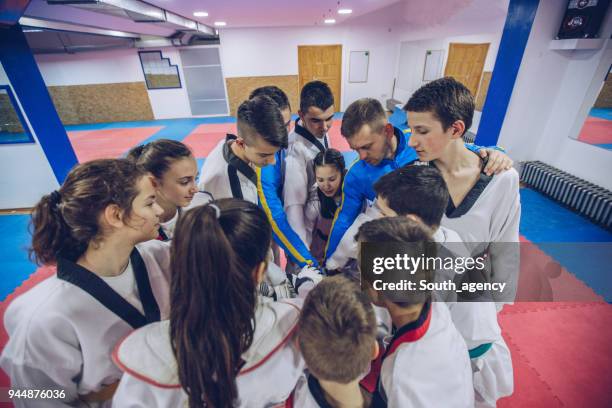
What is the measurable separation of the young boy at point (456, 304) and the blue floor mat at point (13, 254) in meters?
4.04

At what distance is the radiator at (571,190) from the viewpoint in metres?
4.18

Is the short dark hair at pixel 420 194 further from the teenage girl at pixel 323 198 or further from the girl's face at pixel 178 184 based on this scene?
the girl's face at pixel 178 184

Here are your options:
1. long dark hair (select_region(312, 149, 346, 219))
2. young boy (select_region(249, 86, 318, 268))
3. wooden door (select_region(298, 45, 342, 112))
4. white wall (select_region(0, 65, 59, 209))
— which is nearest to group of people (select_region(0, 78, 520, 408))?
young boy (select_region(249, 86, 318, 268))

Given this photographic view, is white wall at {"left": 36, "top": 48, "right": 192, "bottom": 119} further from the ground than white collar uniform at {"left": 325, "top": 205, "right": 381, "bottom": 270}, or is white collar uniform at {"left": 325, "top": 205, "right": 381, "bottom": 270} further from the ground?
white wall at {"left": 36, "top": 48, "right": 192, "bottom": 119}

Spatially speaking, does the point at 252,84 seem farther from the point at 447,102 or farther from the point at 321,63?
the point at 447,102

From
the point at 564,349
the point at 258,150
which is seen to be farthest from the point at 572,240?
the point at 258,150

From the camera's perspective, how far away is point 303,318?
0.95 meters

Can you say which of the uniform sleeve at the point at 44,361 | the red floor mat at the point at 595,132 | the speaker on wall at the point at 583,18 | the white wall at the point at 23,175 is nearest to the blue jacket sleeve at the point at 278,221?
the uniform sleeve at the point at 44,361

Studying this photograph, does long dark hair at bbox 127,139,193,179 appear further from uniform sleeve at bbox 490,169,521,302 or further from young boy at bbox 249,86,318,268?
uniform sleeve at bbox 490,169,521,302

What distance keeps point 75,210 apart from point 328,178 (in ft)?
5.98

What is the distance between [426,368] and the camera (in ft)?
3.38

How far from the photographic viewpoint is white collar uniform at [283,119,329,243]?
257cm

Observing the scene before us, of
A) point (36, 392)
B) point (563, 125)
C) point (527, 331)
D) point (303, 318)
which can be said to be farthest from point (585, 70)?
point (36, 392)

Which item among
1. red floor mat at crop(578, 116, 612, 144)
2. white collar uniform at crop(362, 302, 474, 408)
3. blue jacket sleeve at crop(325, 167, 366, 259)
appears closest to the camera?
white collar uniform at crop(362, 302, 474, 408)
